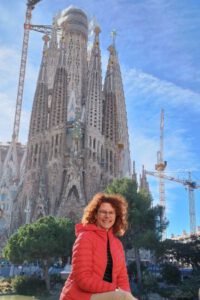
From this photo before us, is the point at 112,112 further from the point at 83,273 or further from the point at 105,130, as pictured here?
the point at 83,273

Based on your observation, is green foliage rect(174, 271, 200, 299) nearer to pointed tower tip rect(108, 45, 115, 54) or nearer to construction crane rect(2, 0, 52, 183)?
construction crane rect(2, 0, 52, 183)

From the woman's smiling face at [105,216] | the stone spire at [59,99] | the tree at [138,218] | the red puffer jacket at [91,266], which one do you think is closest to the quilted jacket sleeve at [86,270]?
the red puffer jacket at [91,266]

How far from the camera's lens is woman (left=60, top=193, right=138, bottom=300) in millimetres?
3383

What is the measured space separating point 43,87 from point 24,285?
4077 centimetres

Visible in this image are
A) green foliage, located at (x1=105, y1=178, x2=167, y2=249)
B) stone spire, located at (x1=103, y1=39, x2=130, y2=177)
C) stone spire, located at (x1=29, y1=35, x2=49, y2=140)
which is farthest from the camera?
stone spire, located at (x1=103, y1=39, x2=130, y2=177)

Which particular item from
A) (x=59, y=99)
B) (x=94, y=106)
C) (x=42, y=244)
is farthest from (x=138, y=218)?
(x=59, y=99)

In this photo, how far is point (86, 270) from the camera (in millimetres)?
3441

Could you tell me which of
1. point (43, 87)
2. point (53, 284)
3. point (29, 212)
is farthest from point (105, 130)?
point (53, 284)

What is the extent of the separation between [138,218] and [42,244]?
25.5 feet

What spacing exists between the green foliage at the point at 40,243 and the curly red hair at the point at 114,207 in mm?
25191

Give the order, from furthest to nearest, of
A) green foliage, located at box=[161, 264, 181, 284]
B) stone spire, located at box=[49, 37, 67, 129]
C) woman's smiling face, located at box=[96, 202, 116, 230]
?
1. stone spire, located at box=[49, 37, 67, 129]
2. green foliage, located at box=[161, 264, 181, 284]
3. woman's smiling face, located at box=[96, 202, 116, 230]

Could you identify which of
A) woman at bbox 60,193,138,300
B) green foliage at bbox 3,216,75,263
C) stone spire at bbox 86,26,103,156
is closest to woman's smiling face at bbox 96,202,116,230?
woman at bbox 60,193,138,300

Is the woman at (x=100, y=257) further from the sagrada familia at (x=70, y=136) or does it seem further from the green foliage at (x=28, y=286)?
the sagrada familia at (x=70, y=136)

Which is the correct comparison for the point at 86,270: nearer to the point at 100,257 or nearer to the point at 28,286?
the point at 100,257
